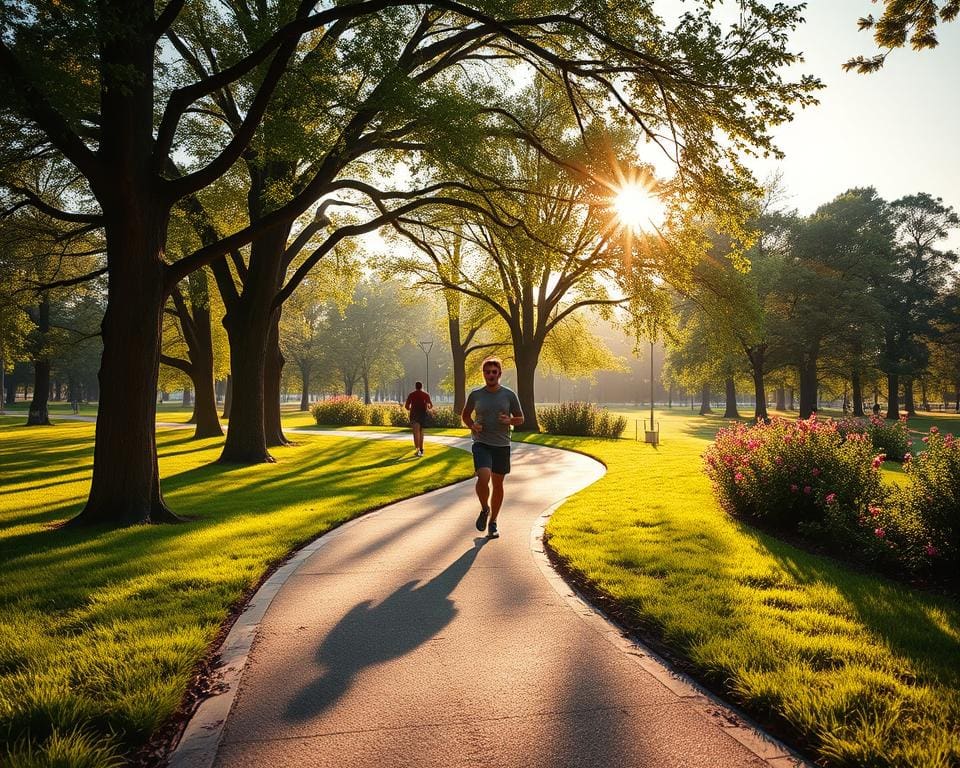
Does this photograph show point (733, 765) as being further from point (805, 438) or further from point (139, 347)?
point (139, 347)

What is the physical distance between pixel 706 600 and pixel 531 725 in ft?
7.79

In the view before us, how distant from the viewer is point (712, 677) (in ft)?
11.4

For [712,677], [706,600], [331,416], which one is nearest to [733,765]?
[712,677]

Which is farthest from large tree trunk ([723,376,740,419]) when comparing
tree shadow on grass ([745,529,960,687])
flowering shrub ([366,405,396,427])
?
tree shadow on grass ([745,529,960,687])

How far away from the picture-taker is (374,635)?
13.5ft

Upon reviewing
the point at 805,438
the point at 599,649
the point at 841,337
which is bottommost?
the point at 599,649

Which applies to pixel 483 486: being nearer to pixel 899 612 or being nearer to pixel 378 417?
pixel 899 612

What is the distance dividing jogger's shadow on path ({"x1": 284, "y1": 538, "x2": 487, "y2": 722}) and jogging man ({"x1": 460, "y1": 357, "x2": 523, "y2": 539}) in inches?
73.1

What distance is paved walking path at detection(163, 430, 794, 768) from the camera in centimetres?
269

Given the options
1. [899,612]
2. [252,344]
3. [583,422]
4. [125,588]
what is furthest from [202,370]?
[899,612]

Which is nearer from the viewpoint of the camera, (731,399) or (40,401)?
(40,401)

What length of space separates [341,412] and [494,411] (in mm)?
28688

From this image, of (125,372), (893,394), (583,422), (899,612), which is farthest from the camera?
(893,394)

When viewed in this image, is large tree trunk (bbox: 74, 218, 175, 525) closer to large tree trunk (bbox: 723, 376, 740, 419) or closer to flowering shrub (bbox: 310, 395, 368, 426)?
flowering shrub (bbox: 310, 395, 368, 426)
